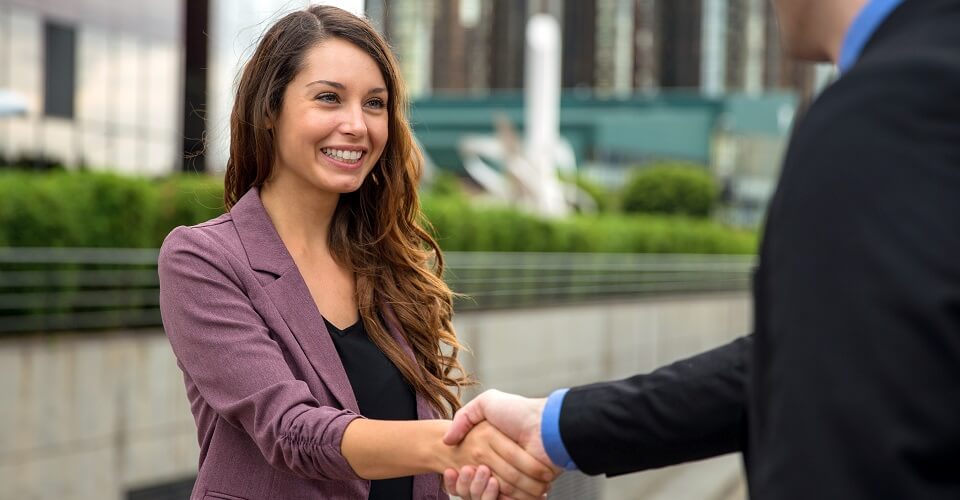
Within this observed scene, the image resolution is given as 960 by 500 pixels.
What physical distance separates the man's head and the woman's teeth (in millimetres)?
1354

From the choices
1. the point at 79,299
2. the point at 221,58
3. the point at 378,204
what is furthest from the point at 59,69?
the point at 378,204

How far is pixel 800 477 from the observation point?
3.58 ft

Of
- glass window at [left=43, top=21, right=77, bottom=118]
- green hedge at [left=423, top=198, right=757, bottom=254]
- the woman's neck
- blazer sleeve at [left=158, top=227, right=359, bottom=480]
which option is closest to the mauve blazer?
blazer sleeve at [left=158, top=227, right=359, bottom=480]

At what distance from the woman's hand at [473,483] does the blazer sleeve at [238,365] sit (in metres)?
0.22

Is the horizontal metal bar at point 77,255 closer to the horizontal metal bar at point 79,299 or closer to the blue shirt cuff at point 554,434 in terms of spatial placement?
the horizontal metal bar at point 79,299

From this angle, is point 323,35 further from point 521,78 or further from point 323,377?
point 521,78

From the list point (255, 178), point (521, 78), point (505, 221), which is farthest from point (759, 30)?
point (255, 178)

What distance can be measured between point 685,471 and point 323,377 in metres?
13.8

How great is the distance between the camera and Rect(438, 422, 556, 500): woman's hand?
7.75 ft

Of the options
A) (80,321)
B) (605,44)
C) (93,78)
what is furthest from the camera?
(605,44)

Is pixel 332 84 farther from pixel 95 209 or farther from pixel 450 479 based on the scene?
pixel 95 209

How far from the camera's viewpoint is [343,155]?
8.46 ft

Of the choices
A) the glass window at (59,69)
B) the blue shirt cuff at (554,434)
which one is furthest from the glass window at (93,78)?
the blue shirt cuff at (554,434)

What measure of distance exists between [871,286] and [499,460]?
142cm
